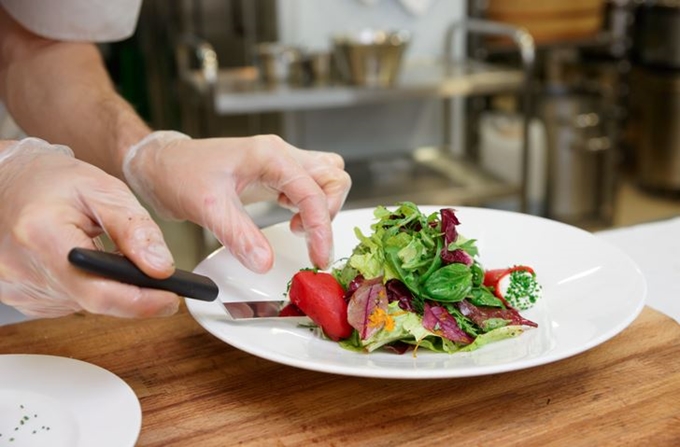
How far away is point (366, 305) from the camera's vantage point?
818mm

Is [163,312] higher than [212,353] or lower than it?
higher

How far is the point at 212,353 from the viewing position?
2.85 ft

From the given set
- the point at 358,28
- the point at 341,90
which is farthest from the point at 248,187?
the point at 358,28

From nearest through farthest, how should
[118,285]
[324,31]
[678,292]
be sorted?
[118,285] → [678,292] → [324,31]

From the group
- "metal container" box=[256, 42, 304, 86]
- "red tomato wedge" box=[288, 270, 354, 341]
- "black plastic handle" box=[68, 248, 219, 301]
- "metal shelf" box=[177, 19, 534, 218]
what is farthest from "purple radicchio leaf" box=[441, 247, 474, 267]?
"metal container" box=[256, 42, 304, 86]

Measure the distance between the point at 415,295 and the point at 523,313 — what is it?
124 millimetres

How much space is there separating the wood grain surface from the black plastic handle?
111 millimetres

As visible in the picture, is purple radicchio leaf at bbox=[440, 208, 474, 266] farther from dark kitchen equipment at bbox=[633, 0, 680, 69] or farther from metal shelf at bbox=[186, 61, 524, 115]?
dark kitchen equipment at bbox=[633, 0, 680, 69]

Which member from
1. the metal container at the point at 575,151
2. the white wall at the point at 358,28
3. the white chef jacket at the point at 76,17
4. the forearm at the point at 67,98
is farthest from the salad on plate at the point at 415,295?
the metal container at the point at 575,151

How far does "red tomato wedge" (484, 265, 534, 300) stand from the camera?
885mm

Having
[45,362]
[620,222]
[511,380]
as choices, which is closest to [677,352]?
[511,380]

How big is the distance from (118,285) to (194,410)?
0.15 metres

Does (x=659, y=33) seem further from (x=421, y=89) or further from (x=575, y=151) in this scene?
(x=421, y=89)

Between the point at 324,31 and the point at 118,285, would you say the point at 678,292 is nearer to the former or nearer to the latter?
the point at 118,285
